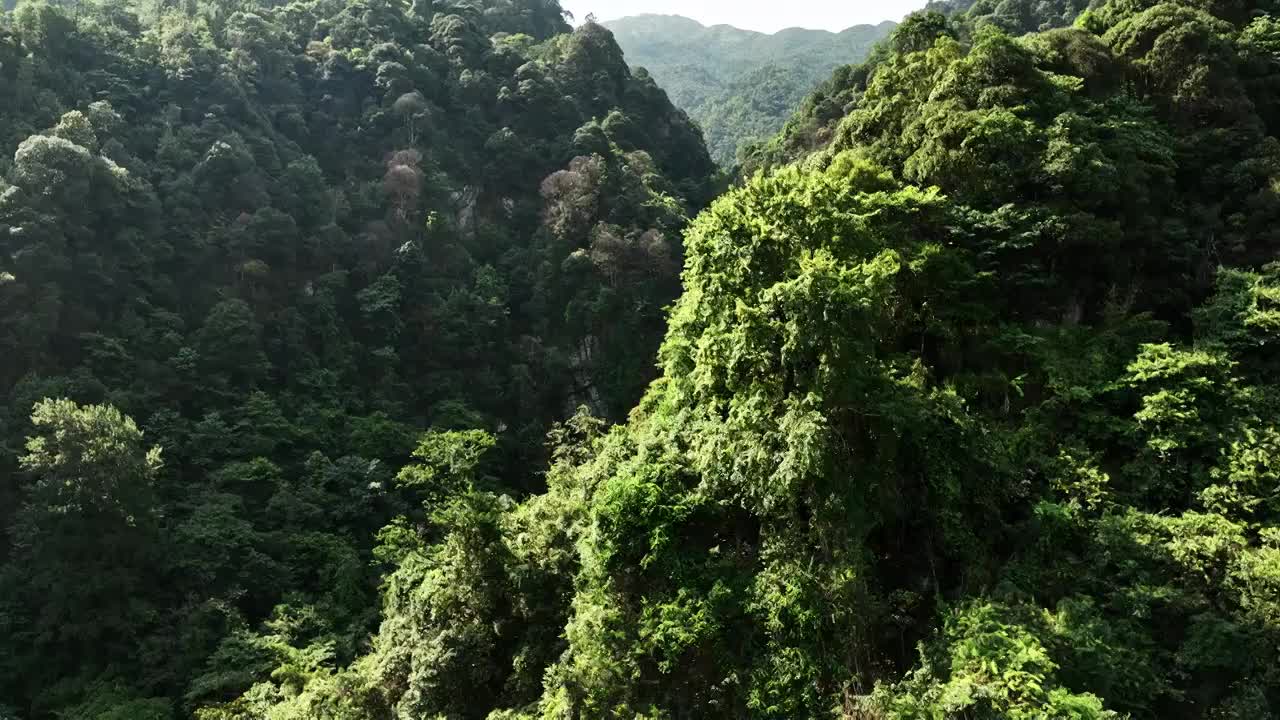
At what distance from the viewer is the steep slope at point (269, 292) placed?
2039 cm

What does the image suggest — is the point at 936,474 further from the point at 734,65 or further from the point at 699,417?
the point at 734,65

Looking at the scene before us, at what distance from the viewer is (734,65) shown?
481 ft

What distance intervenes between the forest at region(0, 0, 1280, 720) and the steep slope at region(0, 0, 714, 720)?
0.57 ft

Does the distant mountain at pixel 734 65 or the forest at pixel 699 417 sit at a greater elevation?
the distant mountain at pixel 734 65

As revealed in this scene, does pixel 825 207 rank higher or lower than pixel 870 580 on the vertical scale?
higher

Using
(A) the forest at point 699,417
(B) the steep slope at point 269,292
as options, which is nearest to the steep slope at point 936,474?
(A) the forest at point 699,417

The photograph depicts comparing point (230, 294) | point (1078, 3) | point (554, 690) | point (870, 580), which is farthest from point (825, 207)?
point (1078, 3)

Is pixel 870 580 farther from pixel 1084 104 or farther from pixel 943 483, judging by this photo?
pixel 1084 104

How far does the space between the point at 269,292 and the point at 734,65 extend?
131108mm

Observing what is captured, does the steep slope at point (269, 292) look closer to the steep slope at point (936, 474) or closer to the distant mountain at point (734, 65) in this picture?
the steep slope at point (936, 474)

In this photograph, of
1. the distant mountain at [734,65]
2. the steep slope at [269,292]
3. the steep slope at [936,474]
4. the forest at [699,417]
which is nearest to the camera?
the steep slope at [936,474]

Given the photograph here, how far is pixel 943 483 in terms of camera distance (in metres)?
11.6

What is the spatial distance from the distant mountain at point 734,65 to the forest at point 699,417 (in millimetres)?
Answer: 45991

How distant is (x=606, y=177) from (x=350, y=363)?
17.0 meters
